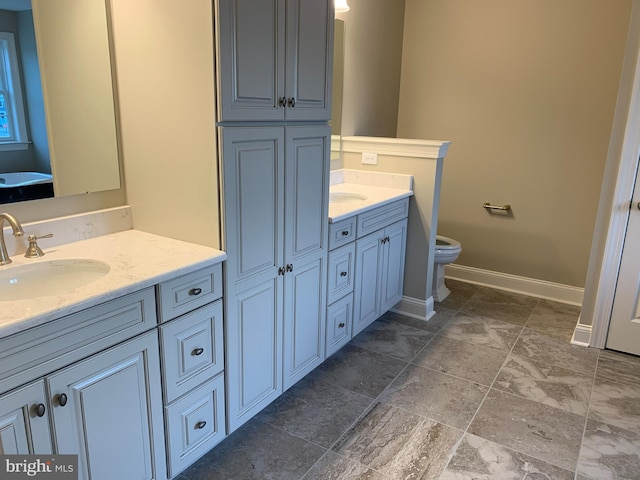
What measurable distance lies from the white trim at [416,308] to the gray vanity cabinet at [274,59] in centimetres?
163

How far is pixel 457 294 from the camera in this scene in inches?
151

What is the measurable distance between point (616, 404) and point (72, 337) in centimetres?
249

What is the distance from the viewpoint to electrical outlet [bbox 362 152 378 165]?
10.7 feet

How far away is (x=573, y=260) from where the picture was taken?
144 inches

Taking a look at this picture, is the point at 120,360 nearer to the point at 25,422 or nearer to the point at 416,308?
the point at 25,422

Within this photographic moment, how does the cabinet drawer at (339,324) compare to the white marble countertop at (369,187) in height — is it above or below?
below

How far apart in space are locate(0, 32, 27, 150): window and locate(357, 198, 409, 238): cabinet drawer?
62.9 inches

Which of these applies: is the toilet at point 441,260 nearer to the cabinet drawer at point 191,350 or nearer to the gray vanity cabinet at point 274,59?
the gray vanity cabinet at point 274,59

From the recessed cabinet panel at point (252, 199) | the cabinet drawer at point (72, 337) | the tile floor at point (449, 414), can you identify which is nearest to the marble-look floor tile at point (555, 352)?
the tile floor at point (449, 414)

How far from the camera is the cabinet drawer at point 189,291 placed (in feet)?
5.25

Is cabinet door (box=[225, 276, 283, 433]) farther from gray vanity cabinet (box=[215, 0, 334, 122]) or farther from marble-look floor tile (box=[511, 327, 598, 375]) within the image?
marble-look floor tile (box=[511, 327, 598, 375])

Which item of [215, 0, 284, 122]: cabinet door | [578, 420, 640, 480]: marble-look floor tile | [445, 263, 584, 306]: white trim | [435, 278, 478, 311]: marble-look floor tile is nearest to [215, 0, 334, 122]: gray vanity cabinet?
[215, 0, 284, 122]: cabinet door

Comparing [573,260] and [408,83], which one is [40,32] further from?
[573,260]

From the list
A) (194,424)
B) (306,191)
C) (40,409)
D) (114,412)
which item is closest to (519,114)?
(306,191)
